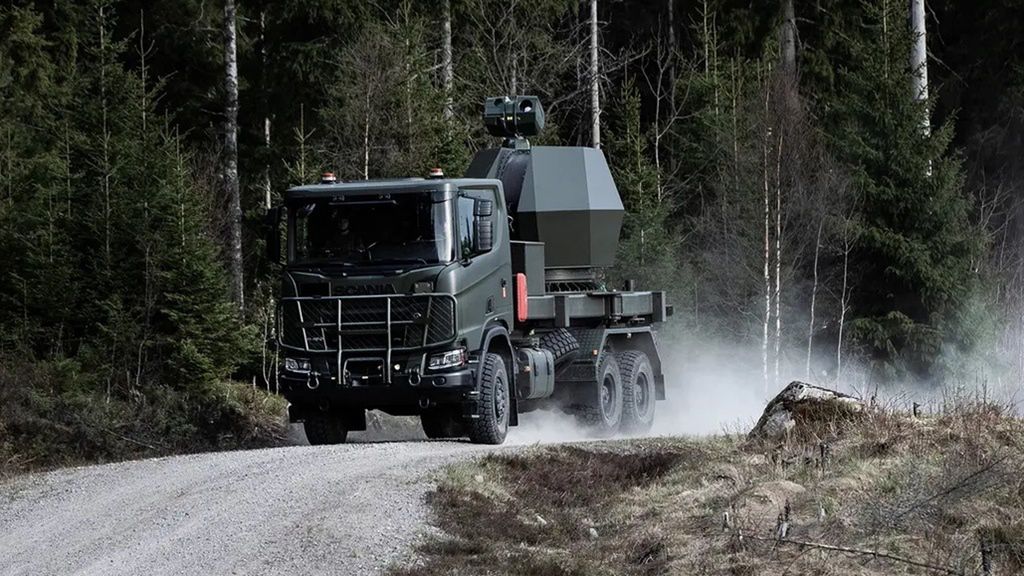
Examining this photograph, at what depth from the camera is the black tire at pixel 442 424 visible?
17.7m

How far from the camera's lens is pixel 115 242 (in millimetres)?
26984

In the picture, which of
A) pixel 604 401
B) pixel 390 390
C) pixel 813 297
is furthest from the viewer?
pixel 813 297

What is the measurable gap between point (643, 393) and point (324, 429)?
5975 millimetres

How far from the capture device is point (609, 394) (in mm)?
21344

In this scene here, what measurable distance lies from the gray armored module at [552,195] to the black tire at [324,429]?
4.12 m

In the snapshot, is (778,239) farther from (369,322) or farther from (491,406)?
(369,322)

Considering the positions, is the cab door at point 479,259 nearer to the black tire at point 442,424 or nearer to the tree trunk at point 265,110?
the black tire at point 442,424

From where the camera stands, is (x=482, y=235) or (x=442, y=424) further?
(x=442, y=424)

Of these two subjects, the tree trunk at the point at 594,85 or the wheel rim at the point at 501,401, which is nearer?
the wheel rim at the point at 501,401

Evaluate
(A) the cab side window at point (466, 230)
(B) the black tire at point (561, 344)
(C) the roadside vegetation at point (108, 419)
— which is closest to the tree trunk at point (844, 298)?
(C) the roadside vegetation at point (108, 419)

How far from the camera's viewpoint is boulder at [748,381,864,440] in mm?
14914

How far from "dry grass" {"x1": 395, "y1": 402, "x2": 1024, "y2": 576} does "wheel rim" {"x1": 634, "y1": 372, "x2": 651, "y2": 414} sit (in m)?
6.40

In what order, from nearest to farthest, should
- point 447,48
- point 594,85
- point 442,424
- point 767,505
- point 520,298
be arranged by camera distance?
point 767,505 < point 442,424 < point 520,298 < point 594,85 < point 447,48

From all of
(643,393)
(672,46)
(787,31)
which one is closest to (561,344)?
(643,393)
